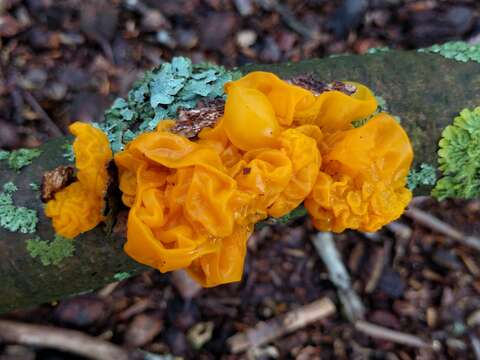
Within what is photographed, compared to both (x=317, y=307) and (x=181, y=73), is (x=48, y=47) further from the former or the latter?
(x=317, y=307)

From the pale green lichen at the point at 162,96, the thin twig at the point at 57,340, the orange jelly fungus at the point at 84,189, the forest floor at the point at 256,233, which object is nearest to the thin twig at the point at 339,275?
the forest floor at the point at 256,233

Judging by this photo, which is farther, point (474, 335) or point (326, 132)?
point (474, 335)

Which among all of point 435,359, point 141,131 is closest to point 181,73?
point 141,131

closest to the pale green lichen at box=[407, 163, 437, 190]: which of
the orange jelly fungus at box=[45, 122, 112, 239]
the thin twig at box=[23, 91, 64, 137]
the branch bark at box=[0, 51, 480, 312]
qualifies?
the branch bark at box=[0, 51, 480, 312]

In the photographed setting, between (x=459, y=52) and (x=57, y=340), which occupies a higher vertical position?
(x=459, y=52)

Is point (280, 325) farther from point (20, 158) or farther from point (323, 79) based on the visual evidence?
point (20, 158)

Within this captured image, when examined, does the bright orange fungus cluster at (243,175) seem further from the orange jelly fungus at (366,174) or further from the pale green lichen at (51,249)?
the pale green lichen at (51,249)

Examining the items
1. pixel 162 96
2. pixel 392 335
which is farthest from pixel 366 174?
pixel 392 335
